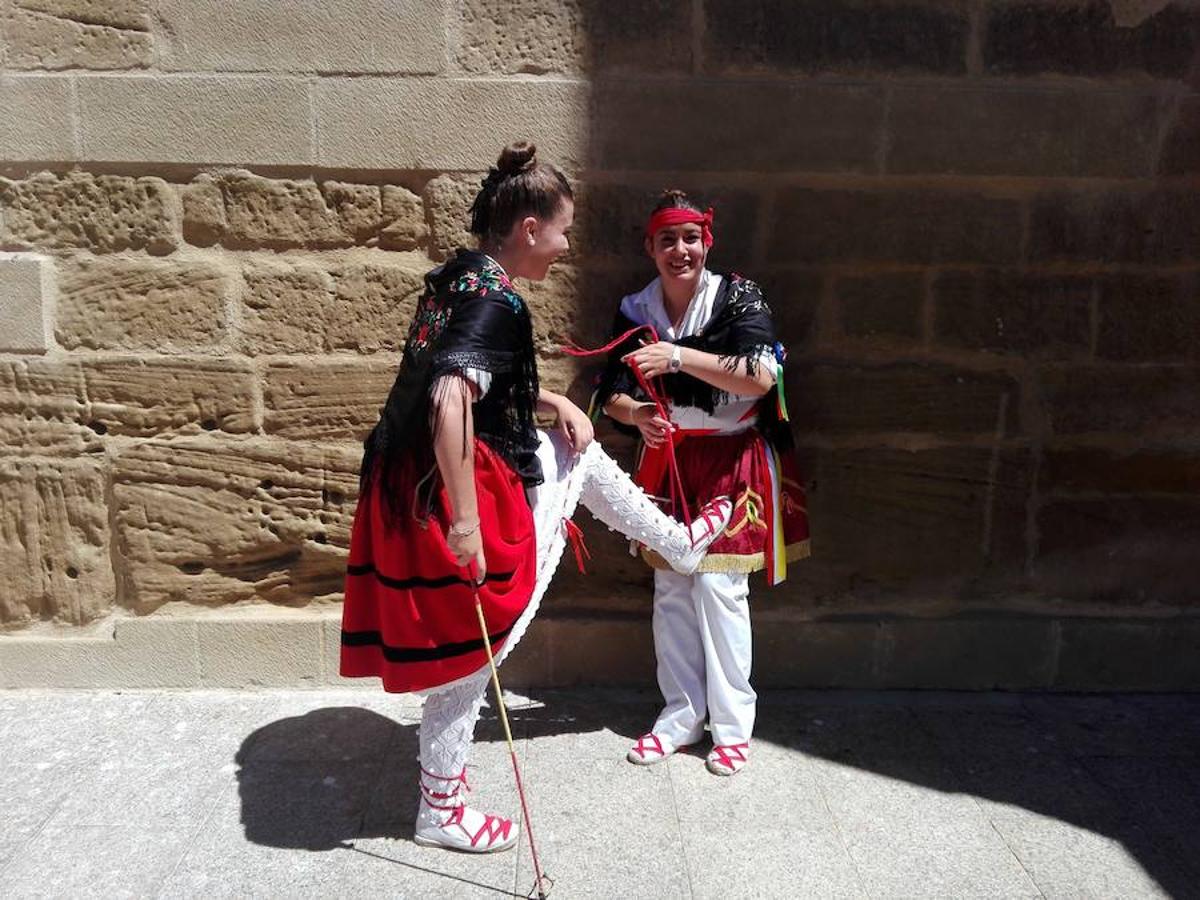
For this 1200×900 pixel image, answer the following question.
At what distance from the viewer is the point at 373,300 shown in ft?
11.5

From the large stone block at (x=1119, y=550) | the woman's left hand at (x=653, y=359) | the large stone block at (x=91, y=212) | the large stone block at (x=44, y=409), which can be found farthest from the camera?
the large stone block at (x=1119, y=550)

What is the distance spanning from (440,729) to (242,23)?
7.58 feet

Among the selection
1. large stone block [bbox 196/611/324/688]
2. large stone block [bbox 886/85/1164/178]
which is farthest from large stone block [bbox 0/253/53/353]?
large stone block [bbox 886/85/1164/178]

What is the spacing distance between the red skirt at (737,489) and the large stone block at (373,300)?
0.99 metres

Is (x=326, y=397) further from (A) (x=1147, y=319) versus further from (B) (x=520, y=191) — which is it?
(A) (x=1147, y=319)

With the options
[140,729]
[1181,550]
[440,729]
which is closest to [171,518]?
[140,729]

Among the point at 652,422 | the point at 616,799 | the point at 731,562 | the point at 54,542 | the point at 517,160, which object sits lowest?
the point at 616,799

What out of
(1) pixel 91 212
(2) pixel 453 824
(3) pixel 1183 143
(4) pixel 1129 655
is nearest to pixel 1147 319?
(3) pixel 1183 143

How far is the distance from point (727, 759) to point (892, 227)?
72.6 inches

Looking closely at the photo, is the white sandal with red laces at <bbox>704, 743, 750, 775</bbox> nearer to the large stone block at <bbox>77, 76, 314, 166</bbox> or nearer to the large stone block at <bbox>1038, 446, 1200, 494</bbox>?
the large stone block at <bbox>1038, 446, 1200, 494</bbox>

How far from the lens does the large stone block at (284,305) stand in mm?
3482

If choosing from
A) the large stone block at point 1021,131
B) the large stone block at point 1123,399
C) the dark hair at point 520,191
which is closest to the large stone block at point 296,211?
the dark hair at point 520,191

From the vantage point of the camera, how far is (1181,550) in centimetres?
376

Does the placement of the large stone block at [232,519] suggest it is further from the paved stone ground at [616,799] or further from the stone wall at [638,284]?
the paved stone ground at [616,799]
